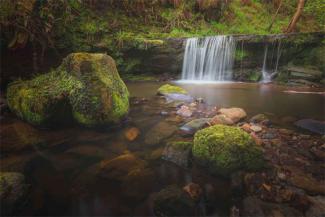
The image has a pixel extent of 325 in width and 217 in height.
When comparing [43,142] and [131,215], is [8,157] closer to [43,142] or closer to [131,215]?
[43,142]

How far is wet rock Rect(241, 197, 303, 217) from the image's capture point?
262 cm

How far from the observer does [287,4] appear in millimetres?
16297

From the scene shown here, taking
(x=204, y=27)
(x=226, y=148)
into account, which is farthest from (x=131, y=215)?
(x=204, y=27)

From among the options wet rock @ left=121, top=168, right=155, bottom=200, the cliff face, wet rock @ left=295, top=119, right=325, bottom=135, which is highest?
the cliff face

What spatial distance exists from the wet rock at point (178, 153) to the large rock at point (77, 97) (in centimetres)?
157

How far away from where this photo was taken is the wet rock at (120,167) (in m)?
3.41

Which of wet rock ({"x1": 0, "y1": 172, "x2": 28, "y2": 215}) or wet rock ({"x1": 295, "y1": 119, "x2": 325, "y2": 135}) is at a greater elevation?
wet rock ({"x1": 295, "y1": 119, "x2": 325, "y2": 135})

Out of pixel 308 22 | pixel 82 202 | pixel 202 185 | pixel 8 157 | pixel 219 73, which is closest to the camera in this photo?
pixel 82 202

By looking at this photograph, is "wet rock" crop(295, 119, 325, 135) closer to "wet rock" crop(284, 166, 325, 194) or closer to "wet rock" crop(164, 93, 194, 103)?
"wet rock" crop(284, 166, 325, 194)

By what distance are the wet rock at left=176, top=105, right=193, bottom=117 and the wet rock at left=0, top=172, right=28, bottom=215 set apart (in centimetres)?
368

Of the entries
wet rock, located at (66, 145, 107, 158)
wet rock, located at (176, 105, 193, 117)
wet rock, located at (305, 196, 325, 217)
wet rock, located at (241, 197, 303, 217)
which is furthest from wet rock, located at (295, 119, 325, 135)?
wet rock, located at (66, 145, 107, 158)

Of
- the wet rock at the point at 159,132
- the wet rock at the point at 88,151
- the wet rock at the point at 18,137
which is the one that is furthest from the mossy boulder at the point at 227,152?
the wet rock at the point at 18,137

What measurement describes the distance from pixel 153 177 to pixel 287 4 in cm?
1759

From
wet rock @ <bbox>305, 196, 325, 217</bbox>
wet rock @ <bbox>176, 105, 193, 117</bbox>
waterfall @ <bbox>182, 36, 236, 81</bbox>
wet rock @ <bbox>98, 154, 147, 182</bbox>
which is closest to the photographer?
wet rock @ <bbox>305, 196, 325, 217</bbox>
